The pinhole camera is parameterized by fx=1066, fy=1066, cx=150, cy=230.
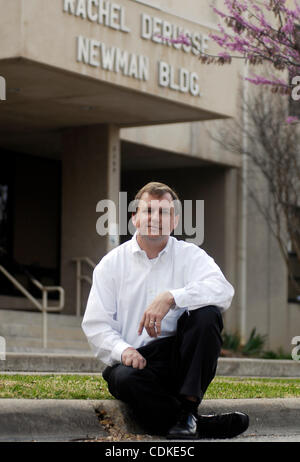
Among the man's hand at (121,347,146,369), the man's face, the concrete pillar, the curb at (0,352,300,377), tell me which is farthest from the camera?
the concrete pillar

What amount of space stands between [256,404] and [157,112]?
9.41 meters

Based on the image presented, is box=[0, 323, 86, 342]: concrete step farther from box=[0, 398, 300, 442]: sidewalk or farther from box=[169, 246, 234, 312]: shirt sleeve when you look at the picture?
box=[169, 246, 234, 312]: shirt sleeve

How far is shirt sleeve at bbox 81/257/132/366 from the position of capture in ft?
18.4

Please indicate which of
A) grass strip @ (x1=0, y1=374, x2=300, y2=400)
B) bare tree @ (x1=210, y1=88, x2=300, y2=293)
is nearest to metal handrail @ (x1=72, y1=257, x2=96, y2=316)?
bare tree @ (x1=210, y1=88, x2=300, y2=293)

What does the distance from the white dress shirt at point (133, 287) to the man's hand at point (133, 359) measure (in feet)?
0.14

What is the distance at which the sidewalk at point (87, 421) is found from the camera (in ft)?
17.9

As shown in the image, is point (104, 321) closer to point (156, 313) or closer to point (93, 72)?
point (156, 313)

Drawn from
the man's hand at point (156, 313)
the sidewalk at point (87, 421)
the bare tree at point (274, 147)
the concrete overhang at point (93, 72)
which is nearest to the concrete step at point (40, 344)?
the concrete overhang at point (93, 72)

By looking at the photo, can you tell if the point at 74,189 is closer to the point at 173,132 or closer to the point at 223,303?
the point at 173,132

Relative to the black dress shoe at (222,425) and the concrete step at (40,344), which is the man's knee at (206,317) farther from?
the concrete step at (40,344)

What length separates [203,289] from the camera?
5.50 metres

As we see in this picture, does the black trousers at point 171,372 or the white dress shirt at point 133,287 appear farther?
the white dress shirt at point 133,287

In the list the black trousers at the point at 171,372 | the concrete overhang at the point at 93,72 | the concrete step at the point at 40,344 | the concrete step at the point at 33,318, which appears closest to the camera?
the black trousers at the point at 171,372

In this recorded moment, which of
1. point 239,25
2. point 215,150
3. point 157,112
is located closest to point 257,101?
point 215,150
